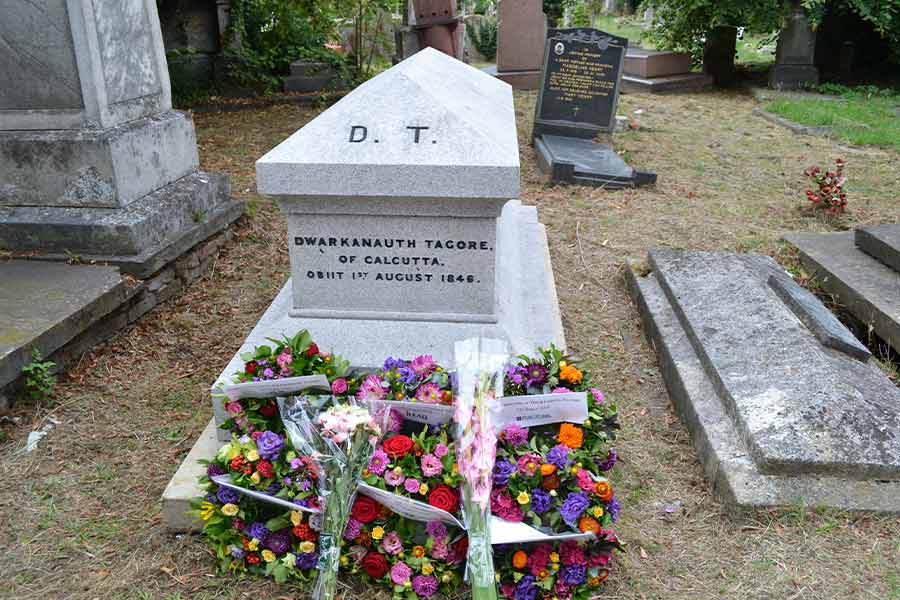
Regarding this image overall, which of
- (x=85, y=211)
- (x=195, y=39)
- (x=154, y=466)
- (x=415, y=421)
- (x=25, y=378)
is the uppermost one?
(x=195, y=39)

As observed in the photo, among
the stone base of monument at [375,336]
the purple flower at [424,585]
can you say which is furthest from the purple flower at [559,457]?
the stone base of monument at [375,336]

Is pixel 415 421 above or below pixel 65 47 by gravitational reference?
below

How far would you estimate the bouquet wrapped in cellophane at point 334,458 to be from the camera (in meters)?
2.11

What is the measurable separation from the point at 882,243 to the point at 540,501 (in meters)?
3.15

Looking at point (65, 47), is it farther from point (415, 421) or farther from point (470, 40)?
point (470, 40)

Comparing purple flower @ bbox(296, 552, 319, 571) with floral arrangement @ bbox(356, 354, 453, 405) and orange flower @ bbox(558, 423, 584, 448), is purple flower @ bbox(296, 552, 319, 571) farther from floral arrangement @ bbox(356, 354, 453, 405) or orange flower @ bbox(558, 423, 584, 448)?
orange flower @ bbox(558, 423, 584, 448)

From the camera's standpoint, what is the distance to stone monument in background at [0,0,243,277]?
146 inches

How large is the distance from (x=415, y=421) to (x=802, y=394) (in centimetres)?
153

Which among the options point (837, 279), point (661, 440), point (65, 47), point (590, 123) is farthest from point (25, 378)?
point (590, 123)

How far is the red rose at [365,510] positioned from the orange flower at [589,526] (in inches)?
23.6

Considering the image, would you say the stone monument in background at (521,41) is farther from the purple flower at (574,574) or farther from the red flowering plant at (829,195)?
the purple flower at (574,574)

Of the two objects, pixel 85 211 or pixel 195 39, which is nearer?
pixel 85 211

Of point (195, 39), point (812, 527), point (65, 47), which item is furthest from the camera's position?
point (195, 39)

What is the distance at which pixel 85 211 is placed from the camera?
390 cm
